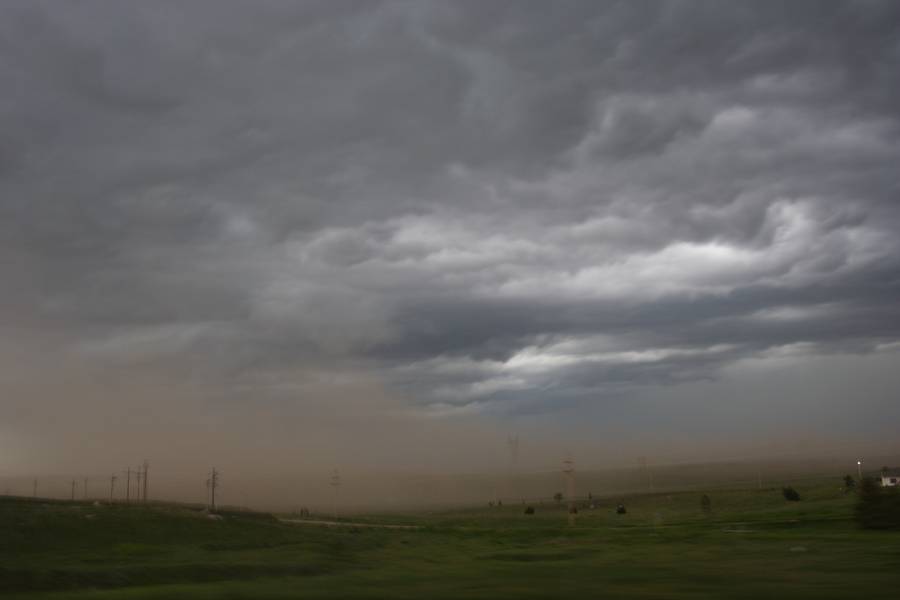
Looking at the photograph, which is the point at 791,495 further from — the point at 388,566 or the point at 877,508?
the point at 388,566

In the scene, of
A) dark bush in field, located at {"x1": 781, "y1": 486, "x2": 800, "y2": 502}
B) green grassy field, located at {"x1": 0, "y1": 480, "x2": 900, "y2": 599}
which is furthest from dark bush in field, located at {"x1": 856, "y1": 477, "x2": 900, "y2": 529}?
dark bush in field, located at {"x1": 781, "y1": 486, "x2": 800, "y2": 502}

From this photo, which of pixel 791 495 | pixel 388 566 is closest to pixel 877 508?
pixel 388 566

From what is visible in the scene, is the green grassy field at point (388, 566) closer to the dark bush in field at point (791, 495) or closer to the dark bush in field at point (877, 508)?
the dark bush in field at point (877, 508)

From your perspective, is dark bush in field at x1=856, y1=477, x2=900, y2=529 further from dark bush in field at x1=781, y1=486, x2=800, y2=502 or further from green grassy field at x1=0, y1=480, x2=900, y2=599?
dark bush in field at x1=781, y1=486, x2=800, y2=502

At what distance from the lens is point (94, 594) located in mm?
34562

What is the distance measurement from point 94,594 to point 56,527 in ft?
201

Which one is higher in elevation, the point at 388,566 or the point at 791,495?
the point at 388,566

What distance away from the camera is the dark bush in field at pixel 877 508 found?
262ft

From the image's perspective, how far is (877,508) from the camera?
81688 millimetres

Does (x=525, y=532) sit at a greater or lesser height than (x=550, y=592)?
lesser

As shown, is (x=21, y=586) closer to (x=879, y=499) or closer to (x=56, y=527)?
(x=56, y=527)

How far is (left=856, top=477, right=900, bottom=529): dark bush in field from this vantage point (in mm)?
79812

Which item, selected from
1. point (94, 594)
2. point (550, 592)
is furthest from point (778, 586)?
point (94, 594)

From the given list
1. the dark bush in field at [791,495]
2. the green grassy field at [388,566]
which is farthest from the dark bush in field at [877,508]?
the dark bush in field at [791,495]
